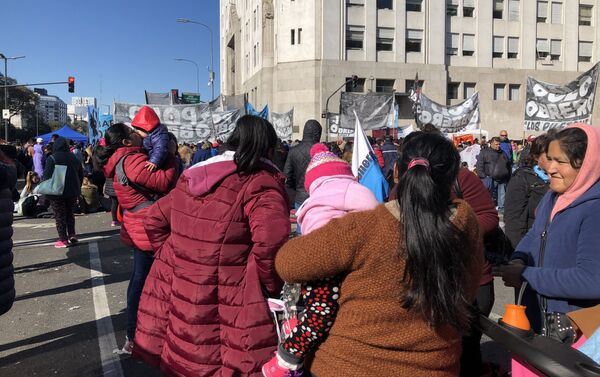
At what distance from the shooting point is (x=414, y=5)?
4222cm

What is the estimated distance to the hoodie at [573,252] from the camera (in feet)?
7.25

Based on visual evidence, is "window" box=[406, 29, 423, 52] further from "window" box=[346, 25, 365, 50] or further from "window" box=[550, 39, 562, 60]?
"window" box=[550, 39, 562, 60]

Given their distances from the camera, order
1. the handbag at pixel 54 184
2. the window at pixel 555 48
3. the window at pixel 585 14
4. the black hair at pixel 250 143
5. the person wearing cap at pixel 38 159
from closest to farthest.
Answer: the black hair at pixel 250 143 → the handbag at pixel 54 184 → the person wearing cap at pixel 38 159 → the window at pixel 555 48 → the window at pixel 585 14

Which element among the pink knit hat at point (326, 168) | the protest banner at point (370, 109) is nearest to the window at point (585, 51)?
the protest banner at point (370, 109)

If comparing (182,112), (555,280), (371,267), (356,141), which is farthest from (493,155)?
(371,267)

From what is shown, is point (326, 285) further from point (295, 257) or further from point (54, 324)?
point (54, 324)

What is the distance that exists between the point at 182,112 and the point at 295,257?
16681 millimetres

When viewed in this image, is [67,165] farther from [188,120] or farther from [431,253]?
[188,120]

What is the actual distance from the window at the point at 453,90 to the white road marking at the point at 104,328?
40.1 meters

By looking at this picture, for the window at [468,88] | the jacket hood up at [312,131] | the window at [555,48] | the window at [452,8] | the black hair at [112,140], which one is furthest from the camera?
Answer: the window at [555,48]

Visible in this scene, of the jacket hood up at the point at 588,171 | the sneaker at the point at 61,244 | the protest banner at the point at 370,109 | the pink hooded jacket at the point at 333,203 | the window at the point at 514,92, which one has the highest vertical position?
the window at the point at 514,92

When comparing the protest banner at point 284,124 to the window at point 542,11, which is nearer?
the protest banner at point 284,124

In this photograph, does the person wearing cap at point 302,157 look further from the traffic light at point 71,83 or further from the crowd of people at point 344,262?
the traffic light at point 71,83

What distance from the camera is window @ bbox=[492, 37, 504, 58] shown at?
44.1m
